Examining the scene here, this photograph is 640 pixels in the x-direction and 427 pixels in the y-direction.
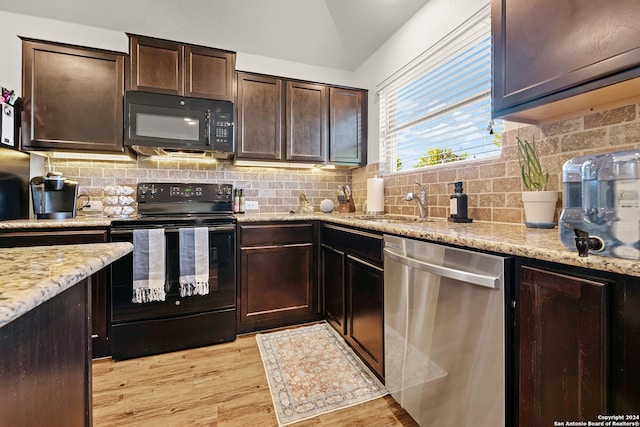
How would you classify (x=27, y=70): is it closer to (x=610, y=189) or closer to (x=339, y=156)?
(x=339, y=156)

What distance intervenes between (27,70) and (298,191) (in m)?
2.35

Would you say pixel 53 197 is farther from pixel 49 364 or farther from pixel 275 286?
pixel 49 364

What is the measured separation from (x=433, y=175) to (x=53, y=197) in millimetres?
2883

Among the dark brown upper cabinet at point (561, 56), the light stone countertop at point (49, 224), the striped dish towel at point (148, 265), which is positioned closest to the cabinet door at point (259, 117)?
the striped dish towel at point (148, 265)

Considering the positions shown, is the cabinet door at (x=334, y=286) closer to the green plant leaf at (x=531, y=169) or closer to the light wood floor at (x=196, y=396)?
the light wood floor at (x=196, y=396)

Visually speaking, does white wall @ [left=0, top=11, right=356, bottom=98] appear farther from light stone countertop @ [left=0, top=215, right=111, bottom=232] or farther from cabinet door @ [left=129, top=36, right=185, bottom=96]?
light stone countertop @ [left=0, top=215, right=111, bottom=232]

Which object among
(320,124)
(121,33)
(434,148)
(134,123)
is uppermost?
(121,33)

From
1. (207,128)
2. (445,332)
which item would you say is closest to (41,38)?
(207,128)

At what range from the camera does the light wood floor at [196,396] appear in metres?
1.41

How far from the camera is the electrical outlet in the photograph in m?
2.94

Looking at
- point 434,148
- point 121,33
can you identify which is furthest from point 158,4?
point 434,148

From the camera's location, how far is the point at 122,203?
94.3 inches

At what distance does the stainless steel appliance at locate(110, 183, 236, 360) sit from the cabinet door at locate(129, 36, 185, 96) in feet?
2.64

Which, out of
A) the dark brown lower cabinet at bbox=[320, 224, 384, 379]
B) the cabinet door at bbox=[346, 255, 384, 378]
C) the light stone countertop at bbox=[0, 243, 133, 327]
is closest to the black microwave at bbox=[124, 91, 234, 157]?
the dark brown lower cabinet at bbox=[320, 224, 384, 379]
